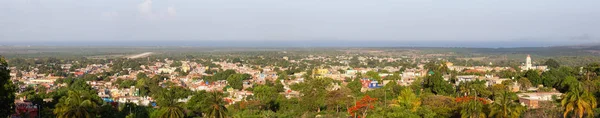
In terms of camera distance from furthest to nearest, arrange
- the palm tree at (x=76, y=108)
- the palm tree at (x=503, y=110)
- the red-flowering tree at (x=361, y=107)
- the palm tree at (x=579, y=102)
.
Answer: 1. the red-flowering tree at (x=361, y=107)
2. the palm tree at (x=76, y=108)
3. the palm tree at (x=503, y=110)
4. the palm tree at (x=579, y=102)

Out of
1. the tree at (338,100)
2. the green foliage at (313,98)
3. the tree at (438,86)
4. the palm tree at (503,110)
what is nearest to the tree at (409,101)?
the tree at (338,100)

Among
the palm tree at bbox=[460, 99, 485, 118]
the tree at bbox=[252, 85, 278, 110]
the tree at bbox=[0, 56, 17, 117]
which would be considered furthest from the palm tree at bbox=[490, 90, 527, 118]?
the tree at bbox=[0, 56, 17, 117]

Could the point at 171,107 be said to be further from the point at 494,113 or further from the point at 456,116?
the point at 456,116

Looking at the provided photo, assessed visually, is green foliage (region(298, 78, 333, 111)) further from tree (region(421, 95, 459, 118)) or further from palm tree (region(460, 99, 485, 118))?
palm tree (region(460, 99, 485, 118))

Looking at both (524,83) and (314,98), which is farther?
(524,83)

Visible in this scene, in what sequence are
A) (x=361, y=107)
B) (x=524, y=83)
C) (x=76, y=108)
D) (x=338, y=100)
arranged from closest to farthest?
(x=76, y=108)
(x=361, y=107)
(x=338, y=100)
(x=524, y=83)

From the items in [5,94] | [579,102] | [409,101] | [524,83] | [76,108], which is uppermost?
[579,102]

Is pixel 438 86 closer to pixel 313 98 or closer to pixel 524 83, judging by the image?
pixel 524 83

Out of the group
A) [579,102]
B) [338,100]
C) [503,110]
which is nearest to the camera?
[579,102]

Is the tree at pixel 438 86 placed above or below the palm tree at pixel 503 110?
below

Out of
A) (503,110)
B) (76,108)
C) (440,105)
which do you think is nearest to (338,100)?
(440,105)

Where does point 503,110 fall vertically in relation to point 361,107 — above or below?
above

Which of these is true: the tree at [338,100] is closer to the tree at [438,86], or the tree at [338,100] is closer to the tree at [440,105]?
the tree at [440,105]

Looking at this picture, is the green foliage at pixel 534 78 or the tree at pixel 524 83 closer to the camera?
the tree at pixel 524 83
